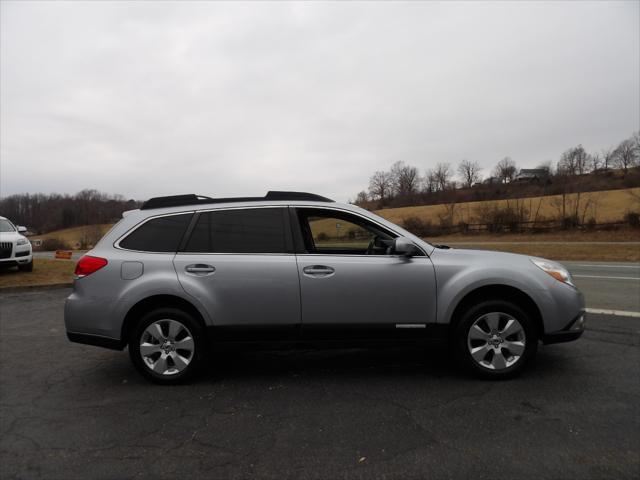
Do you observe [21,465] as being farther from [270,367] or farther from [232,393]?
[270,367]

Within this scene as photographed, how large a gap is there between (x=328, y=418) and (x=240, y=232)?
6.02ft

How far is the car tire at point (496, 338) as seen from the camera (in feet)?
11.5

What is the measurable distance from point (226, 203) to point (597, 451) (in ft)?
11.5

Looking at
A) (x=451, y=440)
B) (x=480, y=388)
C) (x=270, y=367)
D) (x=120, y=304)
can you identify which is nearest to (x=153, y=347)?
(x=120, y=304)

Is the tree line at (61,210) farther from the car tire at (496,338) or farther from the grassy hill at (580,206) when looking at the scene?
the car tire at (496,338)

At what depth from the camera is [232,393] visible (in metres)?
3.44

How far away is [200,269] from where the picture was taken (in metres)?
3.56

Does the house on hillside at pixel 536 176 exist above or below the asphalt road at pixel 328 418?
above

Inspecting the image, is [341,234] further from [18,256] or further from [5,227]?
[5,227]

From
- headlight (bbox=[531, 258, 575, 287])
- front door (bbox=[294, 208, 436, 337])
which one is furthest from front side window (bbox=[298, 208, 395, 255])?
headlight (bbox=[531, 258, 575, 287])

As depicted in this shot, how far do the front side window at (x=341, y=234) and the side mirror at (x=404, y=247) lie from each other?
0.45ft

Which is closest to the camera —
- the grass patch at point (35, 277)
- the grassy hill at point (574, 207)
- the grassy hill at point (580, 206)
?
the grass patch at point (35, 277)

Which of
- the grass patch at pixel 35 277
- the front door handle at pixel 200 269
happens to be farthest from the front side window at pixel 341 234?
the grass patch at pixel 35 277

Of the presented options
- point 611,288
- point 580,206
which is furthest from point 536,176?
point 611,288
